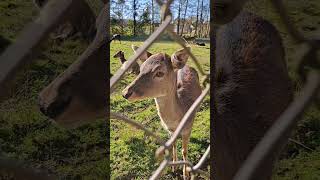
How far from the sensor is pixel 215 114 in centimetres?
35

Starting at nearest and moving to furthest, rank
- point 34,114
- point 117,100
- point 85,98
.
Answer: point 85,98 → point 34,114 → point 117,100

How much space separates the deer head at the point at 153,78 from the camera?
1.96 m

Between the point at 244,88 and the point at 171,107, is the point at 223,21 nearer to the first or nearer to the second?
the point at 244,88

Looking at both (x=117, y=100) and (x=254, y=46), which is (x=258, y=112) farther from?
(x=117, y=100)

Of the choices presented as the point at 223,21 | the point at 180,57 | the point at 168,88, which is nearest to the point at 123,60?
the point at 168,88

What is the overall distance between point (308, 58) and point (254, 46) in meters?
0.12

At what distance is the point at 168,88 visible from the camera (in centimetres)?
217

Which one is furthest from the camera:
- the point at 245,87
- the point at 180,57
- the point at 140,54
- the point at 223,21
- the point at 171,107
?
the point at 171,107

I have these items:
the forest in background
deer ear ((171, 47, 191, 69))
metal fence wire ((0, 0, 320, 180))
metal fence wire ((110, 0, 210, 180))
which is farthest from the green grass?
metal fence wire ((0, 0, 320, 180))

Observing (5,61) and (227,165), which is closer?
(5,61)

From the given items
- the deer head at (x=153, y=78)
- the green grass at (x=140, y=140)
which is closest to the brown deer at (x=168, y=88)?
the deer head at (x=153, y=78)


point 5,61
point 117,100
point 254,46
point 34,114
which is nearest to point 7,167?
point 5,61

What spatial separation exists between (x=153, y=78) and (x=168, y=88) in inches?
6.0

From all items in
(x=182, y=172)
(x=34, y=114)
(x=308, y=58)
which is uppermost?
(x=308, y=58)
